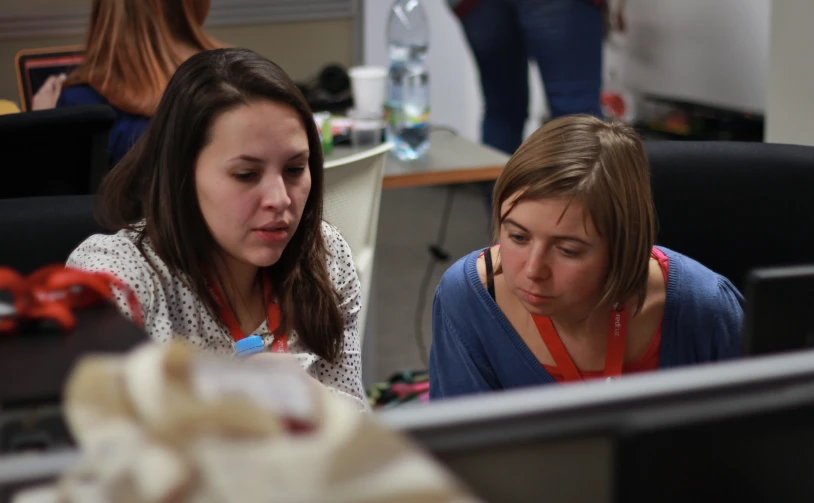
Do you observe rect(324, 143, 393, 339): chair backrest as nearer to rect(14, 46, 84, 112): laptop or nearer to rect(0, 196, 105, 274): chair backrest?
rect(0, 196, 105, 274): chair backrest

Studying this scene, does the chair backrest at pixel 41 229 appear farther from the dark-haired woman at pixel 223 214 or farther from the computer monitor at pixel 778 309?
the computer monitor at pixel 778 309

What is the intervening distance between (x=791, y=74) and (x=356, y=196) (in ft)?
3.14

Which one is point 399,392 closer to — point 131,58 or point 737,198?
point 737,198

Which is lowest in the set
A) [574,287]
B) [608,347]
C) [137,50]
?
[608,347]

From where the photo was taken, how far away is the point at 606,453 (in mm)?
489

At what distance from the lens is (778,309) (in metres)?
0.59

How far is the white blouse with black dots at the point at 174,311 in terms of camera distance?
1.21 m

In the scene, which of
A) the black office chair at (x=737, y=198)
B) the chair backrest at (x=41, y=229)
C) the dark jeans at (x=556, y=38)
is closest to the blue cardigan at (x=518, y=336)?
the black office chair at (x=737, y=198)

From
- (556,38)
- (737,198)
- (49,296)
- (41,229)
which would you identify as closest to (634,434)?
(49,296)

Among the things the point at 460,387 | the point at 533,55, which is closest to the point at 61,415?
the point at 460,387

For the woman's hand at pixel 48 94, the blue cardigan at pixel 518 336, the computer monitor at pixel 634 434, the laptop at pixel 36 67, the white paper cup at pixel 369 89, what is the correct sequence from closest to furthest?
the computer monitor at pixel 634 434, the blue cardigan at pixel 518 336, the woman's hand at pixel 48 94, the laptop at pixel 36 67, the white paper cup at pixel 369 89

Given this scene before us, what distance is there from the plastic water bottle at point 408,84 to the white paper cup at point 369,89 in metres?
0.04

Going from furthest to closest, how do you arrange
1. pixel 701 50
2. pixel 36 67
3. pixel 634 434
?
pixel 701 50
pixel 36 67
pixel 634 434

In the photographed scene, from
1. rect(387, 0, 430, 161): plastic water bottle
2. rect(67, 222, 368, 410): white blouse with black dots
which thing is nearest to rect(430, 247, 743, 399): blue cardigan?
rect(67, 222, 368, 410): white blouse with black dots
